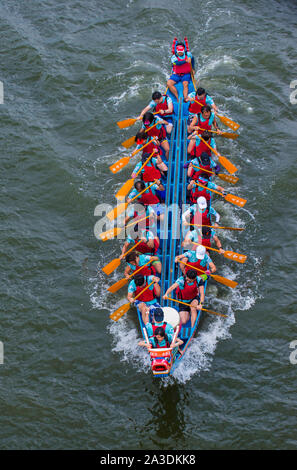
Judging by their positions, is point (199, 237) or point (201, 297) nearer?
point (201, 297)

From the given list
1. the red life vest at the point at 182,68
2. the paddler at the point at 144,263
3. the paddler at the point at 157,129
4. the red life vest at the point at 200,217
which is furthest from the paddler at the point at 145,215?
the red life vest at the point at 182,68

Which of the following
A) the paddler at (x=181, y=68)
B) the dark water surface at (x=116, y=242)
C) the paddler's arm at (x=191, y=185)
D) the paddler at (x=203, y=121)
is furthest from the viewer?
the paddler at (x=181, y=68)

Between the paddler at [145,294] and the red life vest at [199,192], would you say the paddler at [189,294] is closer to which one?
the paddler at [145,294]

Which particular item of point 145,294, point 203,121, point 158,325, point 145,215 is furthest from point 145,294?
point 203,121

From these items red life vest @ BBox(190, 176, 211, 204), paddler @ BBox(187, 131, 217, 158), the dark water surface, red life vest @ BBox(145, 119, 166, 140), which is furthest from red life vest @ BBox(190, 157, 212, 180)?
the dark water surface

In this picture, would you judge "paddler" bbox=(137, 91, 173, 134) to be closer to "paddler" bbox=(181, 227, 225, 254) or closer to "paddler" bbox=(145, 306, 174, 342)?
"paddler" bbox=(181, 227, 225, 254)

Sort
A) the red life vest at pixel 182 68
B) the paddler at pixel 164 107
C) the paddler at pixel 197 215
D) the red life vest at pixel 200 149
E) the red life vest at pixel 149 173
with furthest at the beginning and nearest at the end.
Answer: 1. the red life vest at pixel 182 68
2. the paddler at pixel 164 107
3. the red life vest at pixel 200 149
4. the red life vest at pixel 149 173
5. the paddler at pixel 197 215

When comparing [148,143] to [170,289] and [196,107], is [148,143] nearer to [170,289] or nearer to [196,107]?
[196,107]
